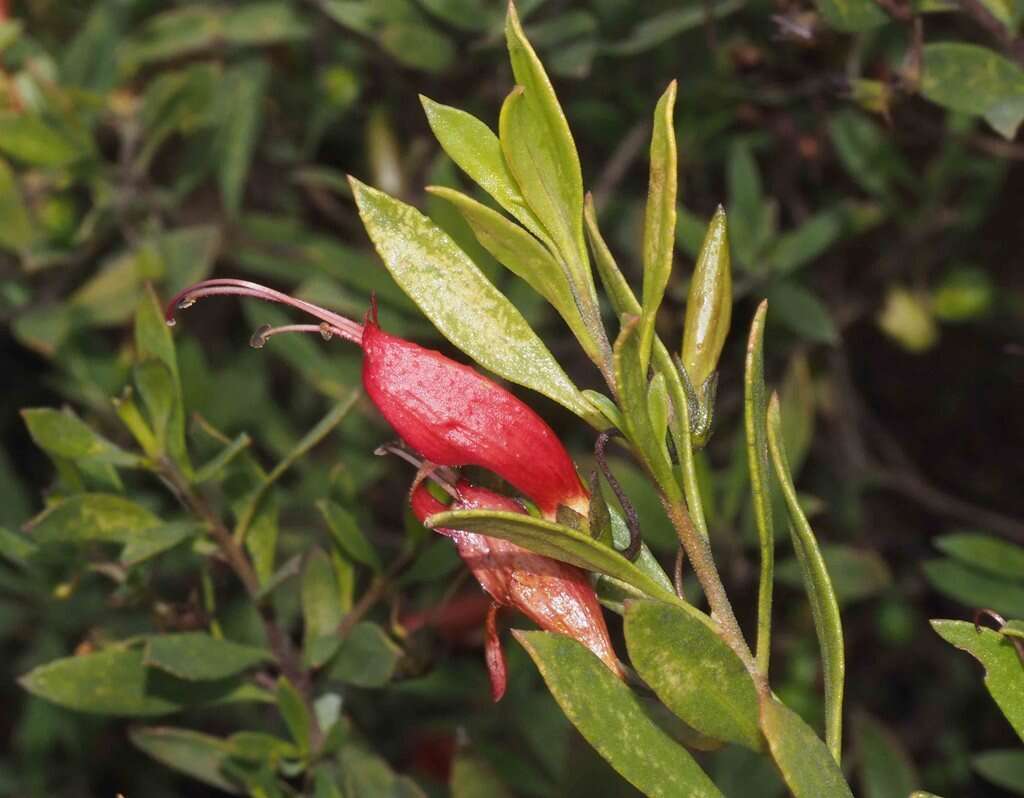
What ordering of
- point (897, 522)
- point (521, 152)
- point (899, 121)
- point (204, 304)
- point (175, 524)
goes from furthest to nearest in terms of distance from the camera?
point (204, 304), point (897, 522), point (899, 121), point (175, 524), point (521, 152)

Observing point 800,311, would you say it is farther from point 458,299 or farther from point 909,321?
point 458,299

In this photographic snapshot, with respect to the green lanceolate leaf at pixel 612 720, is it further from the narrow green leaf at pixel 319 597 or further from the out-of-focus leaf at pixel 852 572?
the out-of-focus leaf at pixel 852 572

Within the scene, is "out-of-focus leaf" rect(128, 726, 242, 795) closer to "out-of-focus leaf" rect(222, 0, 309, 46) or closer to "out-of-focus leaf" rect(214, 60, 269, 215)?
"out-of-focus leaf" rect(214, 60, 269, 215)

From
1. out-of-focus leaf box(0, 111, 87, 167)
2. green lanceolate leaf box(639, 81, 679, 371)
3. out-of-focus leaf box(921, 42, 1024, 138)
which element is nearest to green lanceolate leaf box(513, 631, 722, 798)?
green lanceolate leaf box(639, 81, 679, 371)

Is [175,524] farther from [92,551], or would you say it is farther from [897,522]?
[897,522]

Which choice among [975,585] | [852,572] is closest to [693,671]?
[975,585]

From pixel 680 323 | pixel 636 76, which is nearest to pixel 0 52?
pixel 636 76
